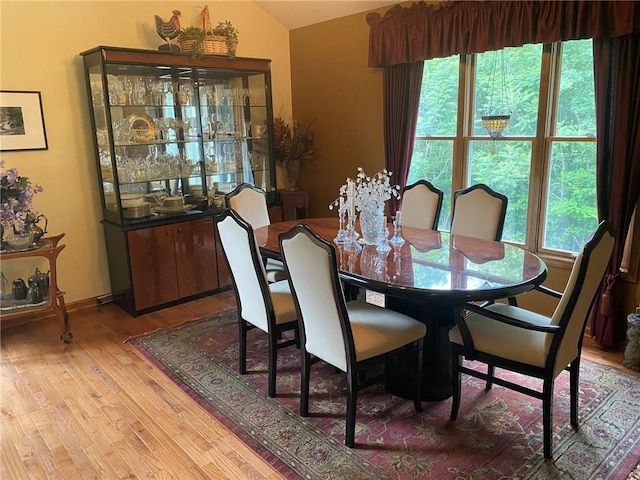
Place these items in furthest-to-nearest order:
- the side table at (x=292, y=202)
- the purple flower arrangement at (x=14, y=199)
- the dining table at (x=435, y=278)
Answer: the side table at (x=292, y=202) < the purple flower arrangement at (x=14, y=199) < the dining table at (x=435, y=278)

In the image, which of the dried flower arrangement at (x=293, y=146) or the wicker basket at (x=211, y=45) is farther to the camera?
the dried flower arrangement at (x=293, y=146)

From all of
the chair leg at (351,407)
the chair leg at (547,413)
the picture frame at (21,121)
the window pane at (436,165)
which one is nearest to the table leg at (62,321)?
the picture frame at (21,121)

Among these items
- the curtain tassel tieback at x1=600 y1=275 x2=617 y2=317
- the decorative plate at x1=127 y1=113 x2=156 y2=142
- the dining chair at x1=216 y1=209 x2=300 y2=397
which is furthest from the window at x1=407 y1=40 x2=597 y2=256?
the decorative plate at x1=127 y1=113 x2=156 y2=142

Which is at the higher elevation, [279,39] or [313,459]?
[279,39]

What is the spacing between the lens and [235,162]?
15.8 ft

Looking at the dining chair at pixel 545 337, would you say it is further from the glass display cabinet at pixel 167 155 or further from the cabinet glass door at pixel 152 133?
the cabinet glass door at pixel 152 133

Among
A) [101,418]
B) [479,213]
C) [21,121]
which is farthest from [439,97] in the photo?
[101,418]

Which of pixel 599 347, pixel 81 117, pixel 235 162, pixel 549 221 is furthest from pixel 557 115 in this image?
pixel 81 117

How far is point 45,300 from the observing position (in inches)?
143

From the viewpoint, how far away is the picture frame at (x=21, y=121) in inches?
144

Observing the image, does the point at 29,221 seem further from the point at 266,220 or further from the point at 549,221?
the point at 549,221

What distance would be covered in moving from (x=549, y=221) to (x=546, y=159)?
0.46 m

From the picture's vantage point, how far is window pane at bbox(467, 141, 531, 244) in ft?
12.4

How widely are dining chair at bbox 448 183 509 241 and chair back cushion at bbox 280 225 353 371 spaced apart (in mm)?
1470
